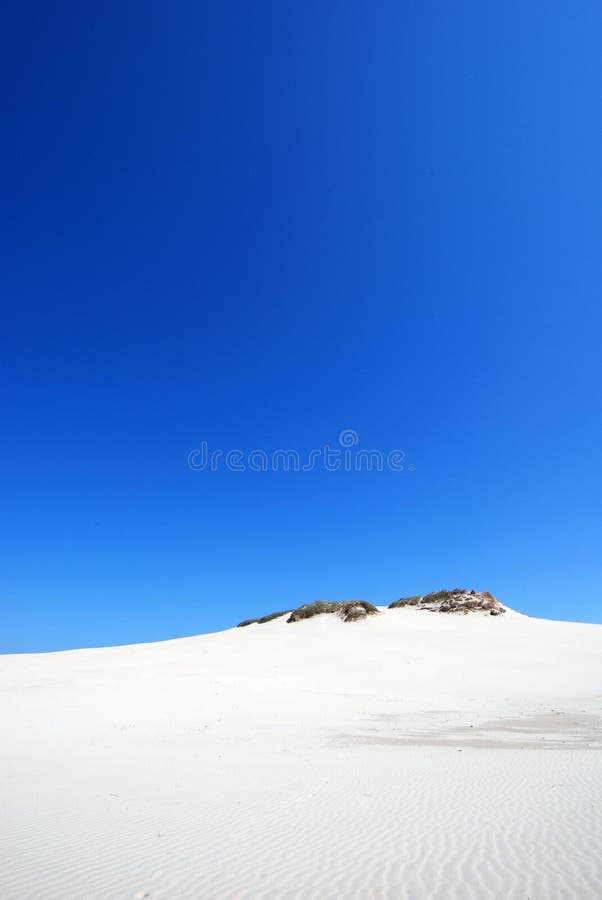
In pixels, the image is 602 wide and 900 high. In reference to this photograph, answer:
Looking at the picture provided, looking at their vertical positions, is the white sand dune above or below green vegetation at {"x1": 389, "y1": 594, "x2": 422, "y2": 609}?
below

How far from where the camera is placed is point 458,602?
37.1 metres

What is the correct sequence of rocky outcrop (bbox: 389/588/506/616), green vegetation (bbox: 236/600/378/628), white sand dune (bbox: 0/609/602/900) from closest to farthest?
white sand dune (bbox: 0/609/602/900) < green vegetation (bbox: 236/600/378/628) < rocky outcrop (bbox: 389/588/506/616)

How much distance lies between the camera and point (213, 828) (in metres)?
5.68

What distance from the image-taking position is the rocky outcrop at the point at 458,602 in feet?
119

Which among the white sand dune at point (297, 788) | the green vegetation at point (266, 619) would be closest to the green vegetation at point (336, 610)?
the green vegetation at point (266, 619)

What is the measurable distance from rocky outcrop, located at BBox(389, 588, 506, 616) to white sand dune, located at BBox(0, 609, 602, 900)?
16.8 metres

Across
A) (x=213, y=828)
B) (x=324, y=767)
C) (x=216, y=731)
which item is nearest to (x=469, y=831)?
(x=213, y=828)

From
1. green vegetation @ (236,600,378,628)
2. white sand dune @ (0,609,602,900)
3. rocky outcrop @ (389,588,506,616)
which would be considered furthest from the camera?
rocky outcrop @ (389,588,506,616)

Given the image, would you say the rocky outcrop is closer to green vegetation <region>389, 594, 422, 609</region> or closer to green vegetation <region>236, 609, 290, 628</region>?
green vegetation <region>389, 594, 422, 609</region>

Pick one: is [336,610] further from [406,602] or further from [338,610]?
[406,602]

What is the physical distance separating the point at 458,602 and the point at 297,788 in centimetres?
3244

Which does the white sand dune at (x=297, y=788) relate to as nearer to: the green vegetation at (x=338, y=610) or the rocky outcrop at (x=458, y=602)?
the green vegetation at (x=338, y=610)

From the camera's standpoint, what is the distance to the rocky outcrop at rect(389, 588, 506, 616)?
3638 centimetres

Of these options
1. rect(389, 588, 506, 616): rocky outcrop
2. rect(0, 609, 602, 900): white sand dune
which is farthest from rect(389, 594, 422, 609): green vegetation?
rect(0, 609, 602, 900): white sand dune
